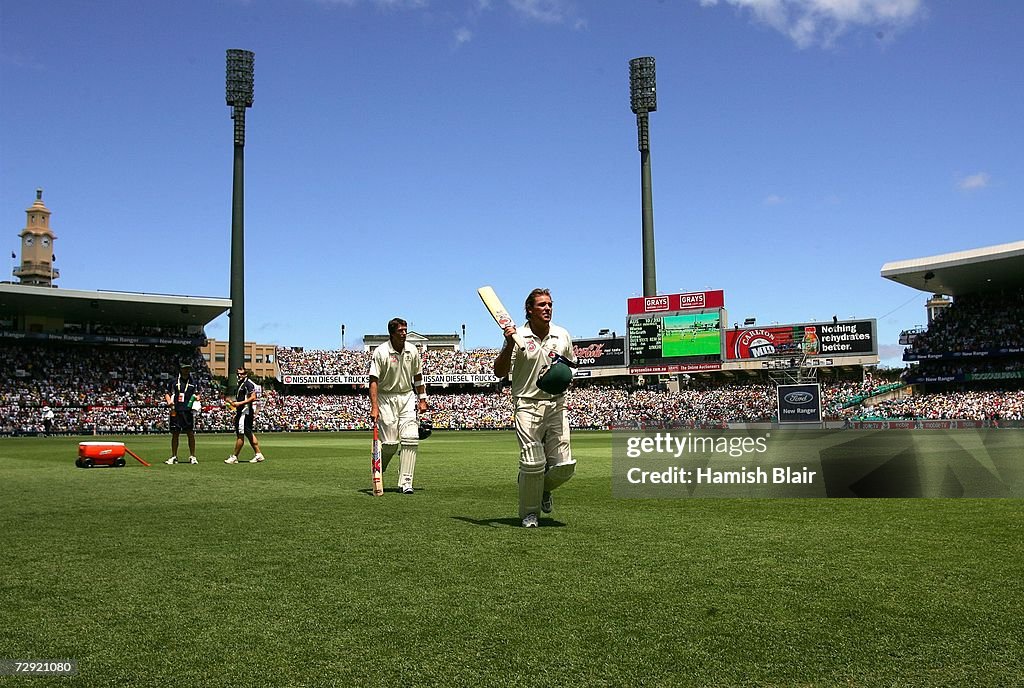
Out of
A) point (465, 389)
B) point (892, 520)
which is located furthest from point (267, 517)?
point (465, 389)

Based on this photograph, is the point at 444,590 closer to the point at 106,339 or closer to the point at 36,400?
the point at 36,400

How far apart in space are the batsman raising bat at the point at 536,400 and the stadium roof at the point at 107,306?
61.0 m

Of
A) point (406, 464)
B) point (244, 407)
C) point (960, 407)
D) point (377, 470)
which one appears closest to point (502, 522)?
point (377, 470)

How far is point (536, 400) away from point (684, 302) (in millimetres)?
58743

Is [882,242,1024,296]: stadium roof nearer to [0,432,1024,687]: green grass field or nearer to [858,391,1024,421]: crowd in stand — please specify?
[858,391,1024,421]: crowd in stand

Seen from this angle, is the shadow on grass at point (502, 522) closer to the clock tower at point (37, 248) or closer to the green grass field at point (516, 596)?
the green grass field at point (516, 596)

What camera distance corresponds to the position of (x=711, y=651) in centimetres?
373

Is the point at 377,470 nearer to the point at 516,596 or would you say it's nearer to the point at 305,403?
the point at 516,596

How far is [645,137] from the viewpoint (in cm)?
7625

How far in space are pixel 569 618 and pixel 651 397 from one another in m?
68.8

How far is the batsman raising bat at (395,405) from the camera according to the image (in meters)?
11.0

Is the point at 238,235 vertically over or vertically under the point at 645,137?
under

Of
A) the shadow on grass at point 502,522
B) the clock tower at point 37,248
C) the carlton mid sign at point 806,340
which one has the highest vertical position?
the clock tower at point 37,248

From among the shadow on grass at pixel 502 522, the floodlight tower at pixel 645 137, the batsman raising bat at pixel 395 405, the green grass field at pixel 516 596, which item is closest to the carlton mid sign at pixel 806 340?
the floodlight tower at pixel 645 137
